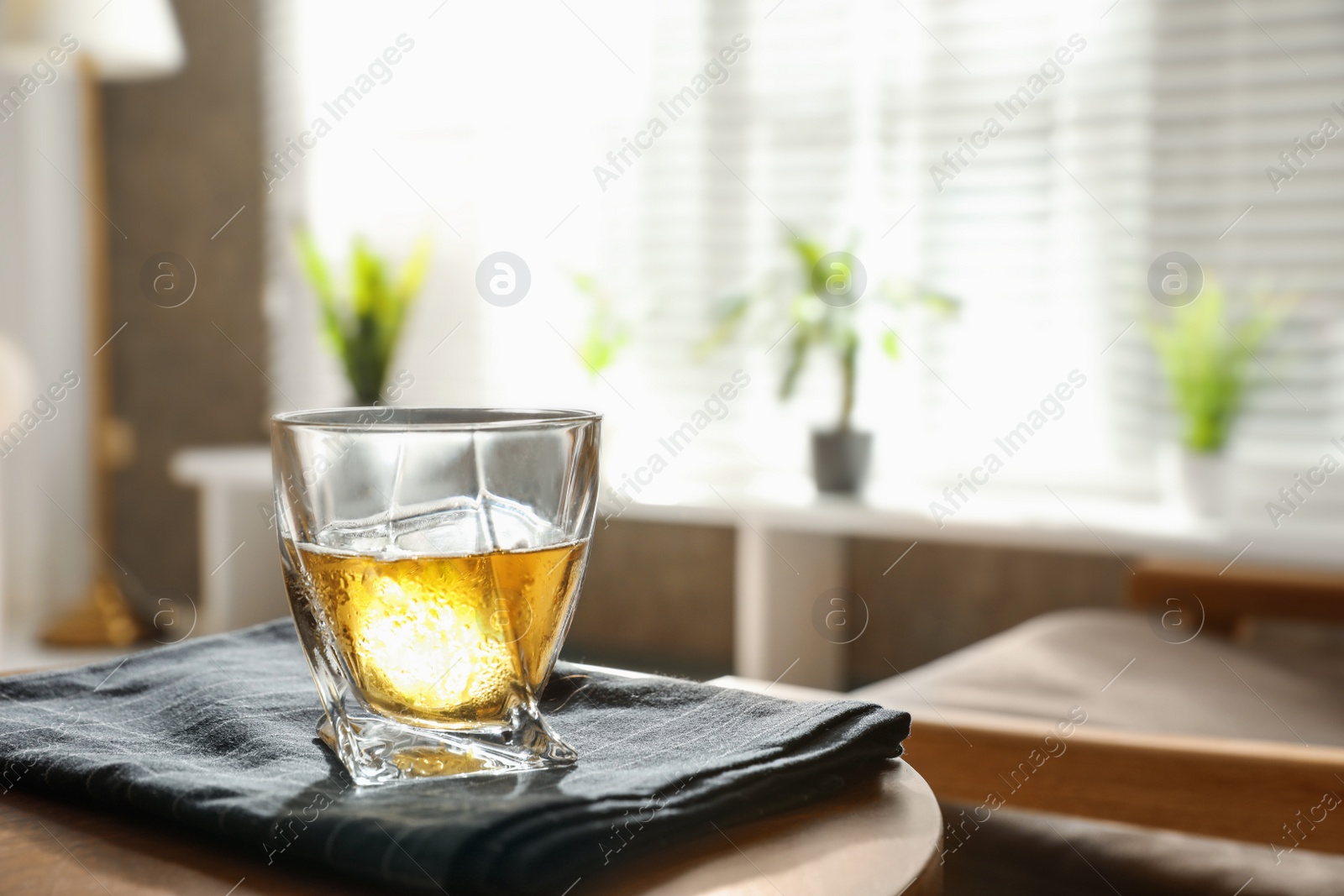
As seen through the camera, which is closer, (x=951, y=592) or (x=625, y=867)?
(x=625, y=867)

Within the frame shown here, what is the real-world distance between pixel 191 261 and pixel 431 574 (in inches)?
120

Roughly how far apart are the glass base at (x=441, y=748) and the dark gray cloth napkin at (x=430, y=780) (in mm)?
10

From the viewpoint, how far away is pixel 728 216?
2543 mm

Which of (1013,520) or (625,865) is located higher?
(625,865)

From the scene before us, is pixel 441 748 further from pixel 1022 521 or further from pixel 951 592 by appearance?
pixel 951 592

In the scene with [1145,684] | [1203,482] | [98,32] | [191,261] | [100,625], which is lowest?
[100,625]

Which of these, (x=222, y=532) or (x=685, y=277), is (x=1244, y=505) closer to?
(x=685, y=277)

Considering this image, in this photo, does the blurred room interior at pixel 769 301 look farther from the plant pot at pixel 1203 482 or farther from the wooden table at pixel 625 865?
the wooden table at pixel 625 865

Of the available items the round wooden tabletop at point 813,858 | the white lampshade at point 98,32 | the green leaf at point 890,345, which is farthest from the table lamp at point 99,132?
the round wooden tabletop at point 813,858

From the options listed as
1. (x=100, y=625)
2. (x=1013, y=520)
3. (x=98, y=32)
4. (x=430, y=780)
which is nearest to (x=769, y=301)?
(x=1013, y=520)

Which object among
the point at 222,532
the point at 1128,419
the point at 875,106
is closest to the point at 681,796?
the point at 1128,419

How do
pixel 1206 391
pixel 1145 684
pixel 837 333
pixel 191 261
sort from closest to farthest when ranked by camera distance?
pixel 1145 684 → pixel 1206 391 → pixel 837 333 → pixel 191 261

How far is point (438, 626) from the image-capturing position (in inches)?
18.6

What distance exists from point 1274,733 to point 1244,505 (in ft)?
3.42
